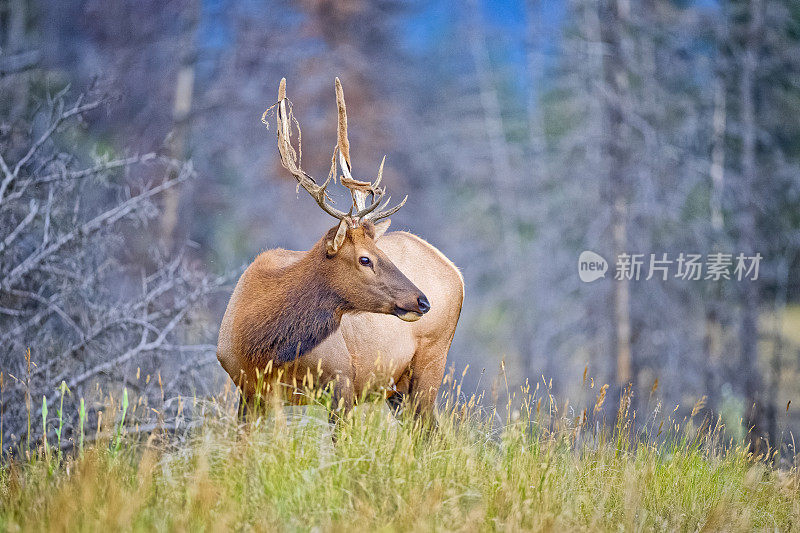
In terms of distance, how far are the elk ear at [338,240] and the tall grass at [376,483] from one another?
37.6 inches

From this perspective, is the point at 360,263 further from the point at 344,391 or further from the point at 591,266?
the point at 591,266

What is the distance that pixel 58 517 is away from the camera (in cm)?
327

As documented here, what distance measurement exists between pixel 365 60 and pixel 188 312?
27.6 ft

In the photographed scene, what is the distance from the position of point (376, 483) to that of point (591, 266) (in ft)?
29.8

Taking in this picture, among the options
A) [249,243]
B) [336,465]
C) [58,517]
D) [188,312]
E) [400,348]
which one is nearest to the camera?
[58,517]

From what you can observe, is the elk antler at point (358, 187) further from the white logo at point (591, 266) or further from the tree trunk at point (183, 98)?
the tree trunk at point (183, 98)

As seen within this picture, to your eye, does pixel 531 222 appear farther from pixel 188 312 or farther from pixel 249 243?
pixel 188 312

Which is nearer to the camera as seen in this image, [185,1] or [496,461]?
[496,461]

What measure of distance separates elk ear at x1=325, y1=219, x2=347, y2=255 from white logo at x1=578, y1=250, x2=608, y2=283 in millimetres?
7655

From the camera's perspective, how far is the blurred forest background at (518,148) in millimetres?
11641

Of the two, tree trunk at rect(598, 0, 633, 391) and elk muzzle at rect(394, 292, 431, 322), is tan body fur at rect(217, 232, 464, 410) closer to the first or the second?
elk muzzle at rect(394, 292, 431, 322)

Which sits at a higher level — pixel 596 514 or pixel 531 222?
pixel 531 222

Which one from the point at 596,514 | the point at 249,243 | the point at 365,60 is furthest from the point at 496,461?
the point at 365,60

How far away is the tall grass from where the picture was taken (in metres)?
3.47
